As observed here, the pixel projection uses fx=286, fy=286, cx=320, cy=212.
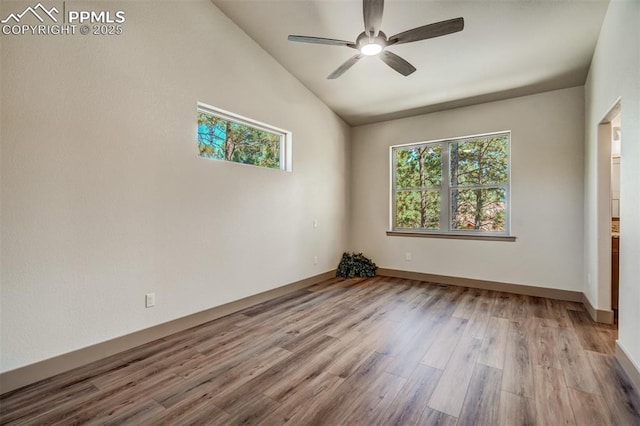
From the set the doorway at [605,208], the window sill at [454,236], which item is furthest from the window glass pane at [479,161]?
the doorway at [605,208]

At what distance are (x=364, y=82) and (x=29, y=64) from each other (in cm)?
345

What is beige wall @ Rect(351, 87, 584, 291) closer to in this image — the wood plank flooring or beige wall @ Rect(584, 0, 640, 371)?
beige wall @ Rect(584, 0, 640, 371)

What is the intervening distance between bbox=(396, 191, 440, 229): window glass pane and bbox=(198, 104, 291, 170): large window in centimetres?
226

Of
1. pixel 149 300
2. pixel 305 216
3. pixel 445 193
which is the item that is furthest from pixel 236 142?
pixel 445 193

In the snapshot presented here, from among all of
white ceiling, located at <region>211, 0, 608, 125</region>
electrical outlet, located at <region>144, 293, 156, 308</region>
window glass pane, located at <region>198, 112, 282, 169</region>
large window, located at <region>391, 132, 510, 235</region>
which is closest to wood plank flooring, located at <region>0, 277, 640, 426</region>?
electrical outlet, located at <region>144, 293, 156, 308</region>

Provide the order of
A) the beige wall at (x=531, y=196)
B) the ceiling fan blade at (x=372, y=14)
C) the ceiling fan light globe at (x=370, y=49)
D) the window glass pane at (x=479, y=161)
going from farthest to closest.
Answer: the window glass pane at (x=479, y=161)
the beige wall at (x=531, y=196)
the ceiling fan light globe at (x=370, y=49)
the ceiling fan blade at (x=372, y=14)

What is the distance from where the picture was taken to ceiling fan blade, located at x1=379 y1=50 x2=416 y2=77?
2.67m

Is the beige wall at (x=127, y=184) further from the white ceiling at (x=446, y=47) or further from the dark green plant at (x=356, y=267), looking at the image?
the dark green plant at (x=356, y=267)

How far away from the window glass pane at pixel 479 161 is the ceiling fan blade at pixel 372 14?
9.51 feet

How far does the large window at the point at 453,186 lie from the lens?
4.34m

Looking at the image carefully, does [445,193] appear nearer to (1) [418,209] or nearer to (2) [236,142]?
(1) [418,209]

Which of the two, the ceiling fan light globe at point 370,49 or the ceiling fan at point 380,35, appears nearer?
the ceiling fan at point 380,35

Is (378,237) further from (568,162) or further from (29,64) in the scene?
(29,64)

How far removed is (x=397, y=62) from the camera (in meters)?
2.76
